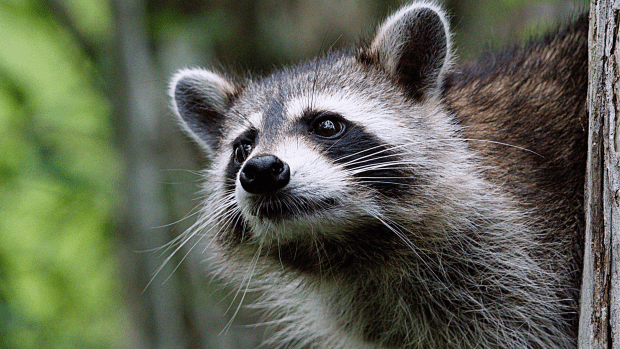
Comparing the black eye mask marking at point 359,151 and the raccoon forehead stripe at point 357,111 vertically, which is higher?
the raccoon forehead stripe at point 357,111

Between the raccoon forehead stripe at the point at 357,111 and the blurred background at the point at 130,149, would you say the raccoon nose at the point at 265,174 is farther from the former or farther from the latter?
the blurred background at the point at 130,149

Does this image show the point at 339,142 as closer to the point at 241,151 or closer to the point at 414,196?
the point at 414,196

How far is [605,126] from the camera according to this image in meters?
2.99

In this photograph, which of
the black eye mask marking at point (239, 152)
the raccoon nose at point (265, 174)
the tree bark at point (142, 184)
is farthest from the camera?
the tree bark at point (142, 184)

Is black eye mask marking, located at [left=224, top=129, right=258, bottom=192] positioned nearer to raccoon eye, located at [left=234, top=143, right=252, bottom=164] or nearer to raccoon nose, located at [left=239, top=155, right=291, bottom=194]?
raccoon eye, located at [left=234, top=143, right=252, bottom=164]

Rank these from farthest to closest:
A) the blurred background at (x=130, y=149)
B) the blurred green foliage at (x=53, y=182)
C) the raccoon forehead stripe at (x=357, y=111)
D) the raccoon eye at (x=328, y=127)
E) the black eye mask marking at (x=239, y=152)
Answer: the blurred background at (x=130, y=149), the blurred green foliage at (x=53, y=182), the black eye mask marking at (x=239, y=152), the raccoon forehead stripe at (x=357, y=111), the raccoon eye at (x=328, y=127)

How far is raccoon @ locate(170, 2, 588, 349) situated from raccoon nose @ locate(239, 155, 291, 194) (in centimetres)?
7

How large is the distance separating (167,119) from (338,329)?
3.57 meters

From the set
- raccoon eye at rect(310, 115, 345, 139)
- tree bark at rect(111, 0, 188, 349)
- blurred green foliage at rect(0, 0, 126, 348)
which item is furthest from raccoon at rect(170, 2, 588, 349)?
blurred green foliage at rect(0, 0, 126, 348)

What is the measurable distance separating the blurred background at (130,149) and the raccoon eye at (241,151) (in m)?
2.23

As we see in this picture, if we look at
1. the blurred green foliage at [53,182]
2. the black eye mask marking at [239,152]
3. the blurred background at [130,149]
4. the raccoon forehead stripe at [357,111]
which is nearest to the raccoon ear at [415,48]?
the raccoon forehead stripe at [357,111]

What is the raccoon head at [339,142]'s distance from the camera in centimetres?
357

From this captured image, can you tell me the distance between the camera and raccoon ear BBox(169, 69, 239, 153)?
16.5 ft

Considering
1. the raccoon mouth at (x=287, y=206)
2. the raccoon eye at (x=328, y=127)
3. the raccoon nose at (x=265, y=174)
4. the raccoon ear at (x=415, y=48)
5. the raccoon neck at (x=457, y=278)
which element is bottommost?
the raccoon neck at (x=457, y=278)
